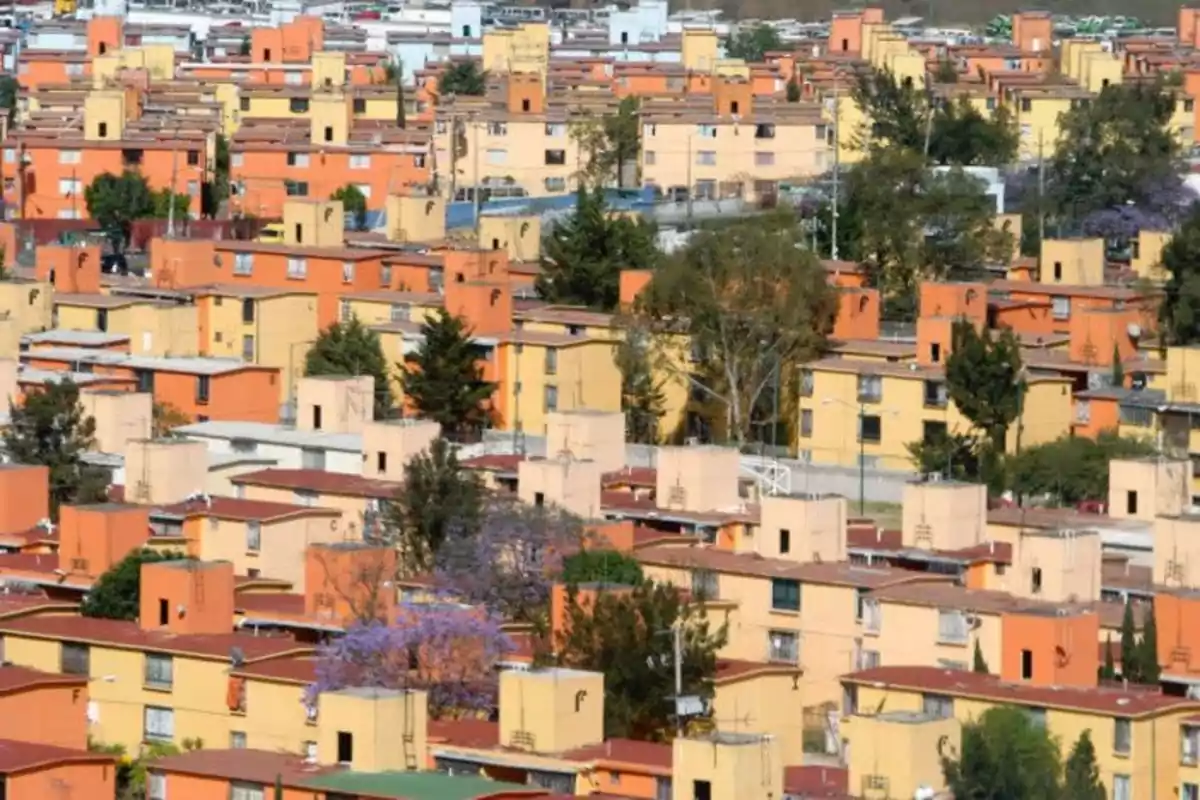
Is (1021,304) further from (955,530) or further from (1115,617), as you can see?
(1115,617)

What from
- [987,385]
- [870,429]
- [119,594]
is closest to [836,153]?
[870,429]

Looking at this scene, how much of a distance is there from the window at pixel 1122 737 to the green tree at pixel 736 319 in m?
15.2

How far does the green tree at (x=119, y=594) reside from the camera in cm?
3262

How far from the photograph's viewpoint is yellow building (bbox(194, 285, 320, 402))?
159ft

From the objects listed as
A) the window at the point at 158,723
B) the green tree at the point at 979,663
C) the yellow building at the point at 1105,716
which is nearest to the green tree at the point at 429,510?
the window at the point at 158,723

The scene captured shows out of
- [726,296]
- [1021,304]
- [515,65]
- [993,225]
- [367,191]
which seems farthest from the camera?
[515,65]

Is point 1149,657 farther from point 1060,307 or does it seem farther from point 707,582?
point 1060,307

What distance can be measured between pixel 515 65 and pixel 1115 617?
150ft

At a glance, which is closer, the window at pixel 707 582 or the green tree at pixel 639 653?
the green tree at pixel 639 653

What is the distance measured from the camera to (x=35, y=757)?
26922 millimetres

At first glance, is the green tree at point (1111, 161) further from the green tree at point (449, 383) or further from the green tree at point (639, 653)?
the green tree at point (639, 653)

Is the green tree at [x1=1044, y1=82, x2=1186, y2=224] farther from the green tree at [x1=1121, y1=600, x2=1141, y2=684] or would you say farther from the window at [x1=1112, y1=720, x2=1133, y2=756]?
the window at [x1=1112, y1=720, x2=1133, y2=756]

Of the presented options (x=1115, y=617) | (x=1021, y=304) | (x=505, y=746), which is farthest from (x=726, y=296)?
(x=505, y=746)

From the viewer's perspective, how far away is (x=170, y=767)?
90.0 ft
